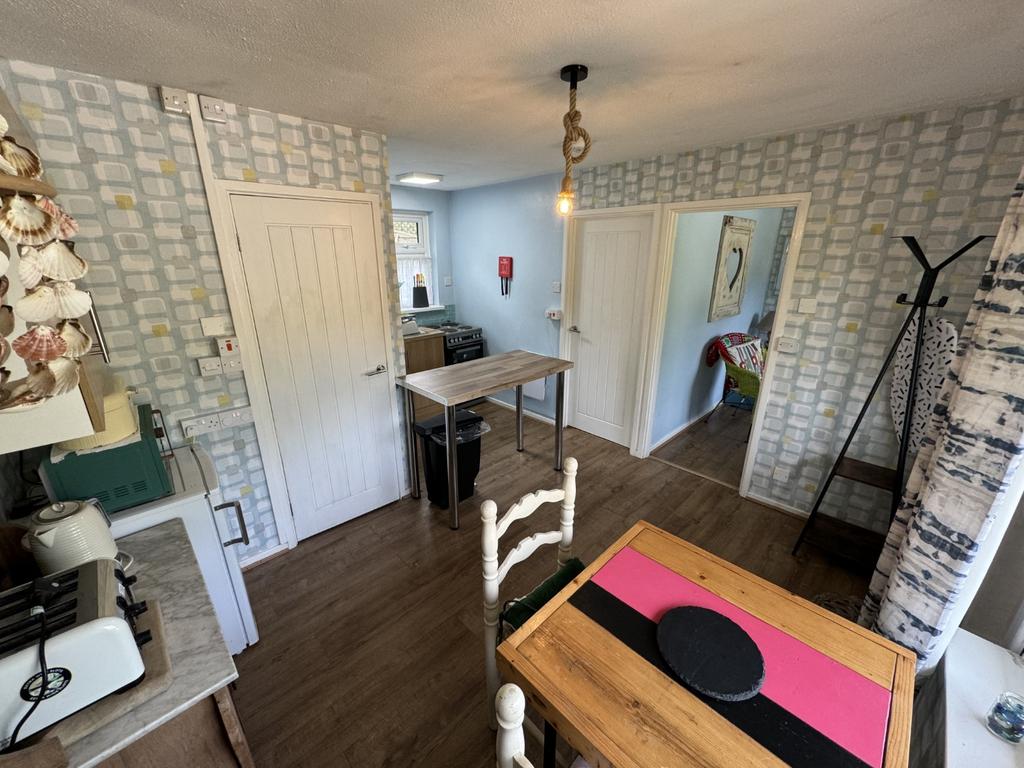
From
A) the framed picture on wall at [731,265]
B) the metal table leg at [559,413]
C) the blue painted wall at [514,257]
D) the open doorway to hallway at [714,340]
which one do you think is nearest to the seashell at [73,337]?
the metal table leg at [559,413]

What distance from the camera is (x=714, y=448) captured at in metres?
3.73

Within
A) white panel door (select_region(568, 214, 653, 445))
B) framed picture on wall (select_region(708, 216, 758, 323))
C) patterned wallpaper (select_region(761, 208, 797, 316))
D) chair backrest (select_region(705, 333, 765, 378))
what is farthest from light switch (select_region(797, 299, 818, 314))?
patterned wallpaper (select_region(761, 208, 797, 316))

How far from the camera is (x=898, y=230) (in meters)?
2.12

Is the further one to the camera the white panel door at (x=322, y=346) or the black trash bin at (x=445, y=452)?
the black trash bin at (x=445, y=452)

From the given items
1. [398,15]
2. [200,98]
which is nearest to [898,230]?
[398,15]

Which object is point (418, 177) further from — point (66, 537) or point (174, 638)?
point (174, 638)

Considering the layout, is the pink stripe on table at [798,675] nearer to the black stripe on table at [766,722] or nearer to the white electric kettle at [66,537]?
the black stripe on table at [766,722]

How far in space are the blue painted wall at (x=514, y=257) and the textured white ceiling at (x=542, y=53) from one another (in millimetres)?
1675

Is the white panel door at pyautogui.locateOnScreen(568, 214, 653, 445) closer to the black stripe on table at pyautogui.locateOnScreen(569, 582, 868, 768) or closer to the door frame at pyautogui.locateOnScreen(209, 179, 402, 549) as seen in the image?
the door frame at pyautogui.locateOnScreen(209, 179, 402, 549)

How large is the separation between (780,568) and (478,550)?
1.76 metres

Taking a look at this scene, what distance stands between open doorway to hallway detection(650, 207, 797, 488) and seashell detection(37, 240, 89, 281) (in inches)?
124

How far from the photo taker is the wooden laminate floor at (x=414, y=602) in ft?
5.04

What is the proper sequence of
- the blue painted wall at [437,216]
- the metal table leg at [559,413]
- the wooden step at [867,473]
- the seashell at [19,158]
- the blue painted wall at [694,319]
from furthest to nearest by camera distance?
the blue painted wall at [437,216], the blue painted wall at [694,319], the metal table leg at [559,413], the wooden step at [867,473], the seashell at [19,158]

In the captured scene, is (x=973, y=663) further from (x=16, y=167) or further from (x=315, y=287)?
(x=315, y=287)
